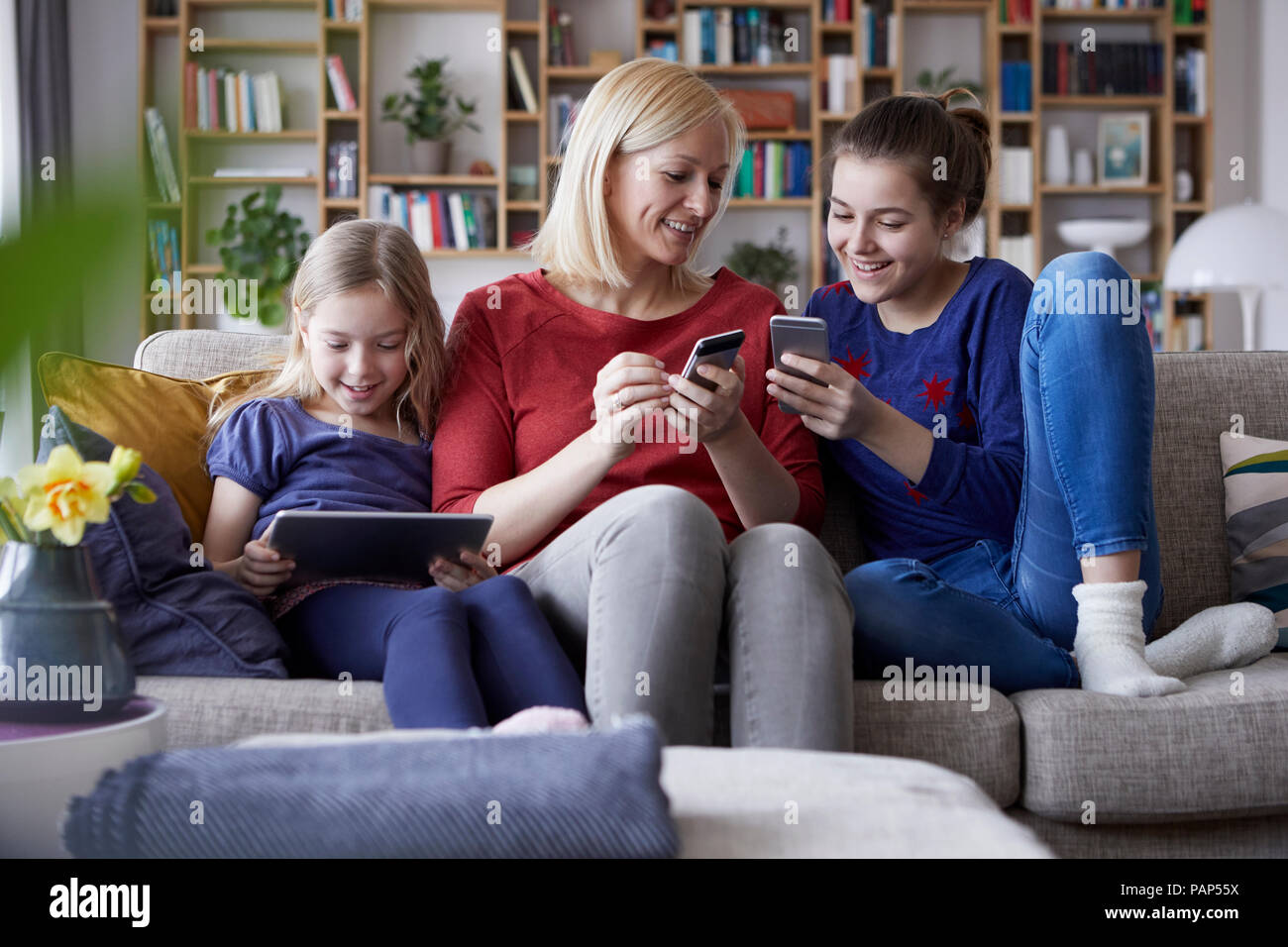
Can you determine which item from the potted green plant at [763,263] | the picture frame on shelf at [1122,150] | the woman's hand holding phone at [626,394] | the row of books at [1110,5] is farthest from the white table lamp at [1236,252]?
the woman's hand holding phone at [626,394]

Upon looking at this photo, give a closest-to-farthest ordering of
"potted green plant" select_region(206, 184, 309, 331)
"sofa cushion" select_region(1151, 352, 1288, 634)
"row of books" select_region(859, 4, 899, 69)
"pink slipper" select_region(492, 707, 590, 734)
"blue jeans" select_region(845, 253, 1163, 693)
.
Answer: "pink slipper" select_region(492, 707, 590, 734) → "blue jeans" select_region(845, 253, 1163, 693) → "sofa cushion" select_region(1151, 352, 1288, 634) → "potted green plant" select_region(206, 184, 309, 331) → "row of books" select_region(859, 4, 899, 69)

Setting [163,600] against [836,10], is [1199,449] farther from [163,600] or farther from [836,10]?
[836,10]

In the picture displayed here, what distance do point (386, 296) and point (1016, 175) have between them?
4.20m

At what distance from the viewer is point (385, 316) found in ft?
5.29

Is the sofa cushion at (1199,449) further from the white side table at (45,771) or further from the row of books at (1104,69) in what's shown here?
the row of books at (1104,69)

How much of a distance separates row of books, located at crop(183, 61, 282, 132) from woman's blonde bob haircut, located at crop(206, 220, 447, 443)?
365cm

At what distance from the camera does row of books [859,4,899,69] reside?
5.07m

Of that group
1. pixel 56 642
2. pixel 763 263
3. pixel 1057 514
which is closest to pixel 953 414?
pixel 1057 514

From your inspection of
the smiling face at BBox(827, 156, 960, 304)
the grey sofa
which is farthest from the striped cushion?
the smiling face at BBox(827, 156, 960, 304)

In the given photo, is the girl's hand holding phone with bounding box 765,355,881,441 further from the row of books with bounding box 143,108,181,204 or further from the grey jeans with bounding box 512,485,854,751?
the row of books with bounding box 143,108,181,204
